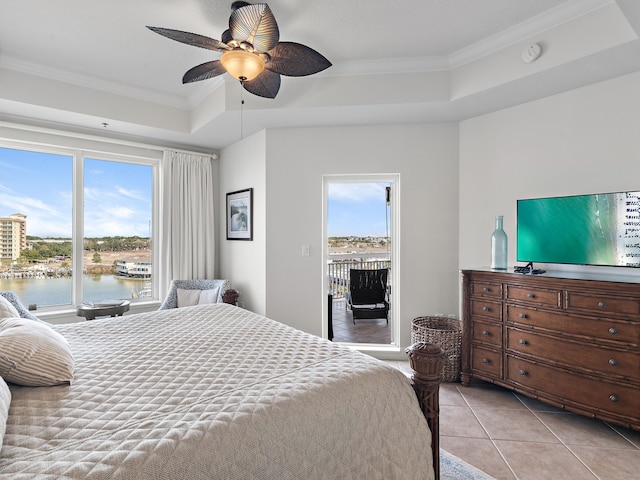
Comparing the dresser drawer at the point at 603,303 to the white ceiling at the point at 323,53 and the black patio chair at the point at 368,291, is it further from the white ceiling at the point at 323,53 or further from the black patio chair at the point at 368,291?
the black patio chair at the point at 368,291

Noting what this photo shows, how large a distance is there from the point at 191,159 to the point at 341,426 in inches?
157

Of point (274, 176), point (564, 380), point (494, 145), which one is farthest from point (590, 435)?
point (274, 176)

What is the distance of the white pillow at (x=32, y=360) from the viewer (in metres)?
1.28

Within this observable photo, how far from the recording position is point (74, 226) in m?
3.87

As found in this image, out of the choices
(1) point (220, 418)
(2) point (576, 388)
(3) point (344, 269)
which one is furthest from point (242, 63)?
(3) point (344, 269)

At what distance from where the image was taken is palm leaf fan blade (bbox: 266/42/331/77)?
2.19 m

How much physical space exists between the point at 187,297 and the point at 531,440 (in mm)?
3394

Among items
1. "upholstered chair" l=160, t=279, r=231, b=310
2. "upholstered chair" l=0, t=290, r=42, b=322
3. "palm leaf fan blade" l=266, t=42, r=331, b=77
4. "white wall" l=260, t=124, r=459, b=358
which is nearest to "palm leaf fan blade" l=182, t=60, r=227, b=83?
"palm leaf fan blade" l=266, t=42, r=331, b=77

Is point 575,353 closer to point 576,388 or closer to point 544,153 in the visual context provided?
point 576,388

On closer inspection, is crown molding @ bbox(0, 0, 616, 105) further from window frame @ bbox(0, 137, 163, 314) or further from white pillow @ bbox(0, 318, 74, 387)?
white pillow @ bbox(0, 318, 74, 387)

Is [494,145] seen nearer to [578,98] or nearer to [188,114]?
[578,98]

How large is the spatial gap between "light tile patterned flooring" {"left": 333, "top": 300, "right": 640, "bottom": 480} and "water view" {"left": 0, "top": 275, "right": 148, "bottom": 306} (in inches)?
141

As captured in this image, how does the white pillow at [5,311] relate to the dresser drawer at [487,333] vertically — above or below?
above

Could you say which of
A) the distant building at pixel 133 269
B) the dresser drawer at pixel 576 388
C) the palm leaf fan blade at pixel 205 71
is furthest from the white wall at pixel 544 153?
the distant building at pixel 133 269
